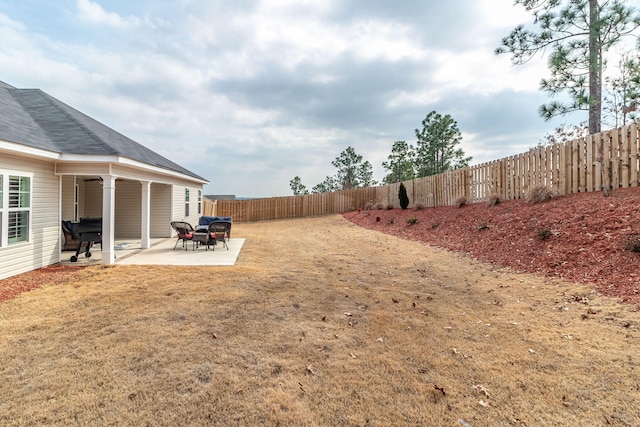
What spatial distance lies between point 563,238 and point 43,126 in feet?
45.1

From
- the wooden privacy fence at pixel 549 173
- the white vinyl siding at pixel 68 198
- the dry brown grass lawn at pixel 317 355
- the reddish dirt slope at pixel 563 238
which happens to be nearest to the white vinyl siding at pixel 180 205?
the white vinyl siding at pixel 68 198

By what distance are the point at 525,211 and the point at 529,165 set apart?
2.28 m

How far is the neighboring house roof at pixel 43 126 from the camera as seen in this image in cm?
638

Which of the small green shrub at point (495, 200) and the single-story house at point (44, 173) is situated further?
the small green shrub at point (495, 200)

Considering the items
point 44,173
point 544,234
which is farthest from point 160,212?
point 544,234

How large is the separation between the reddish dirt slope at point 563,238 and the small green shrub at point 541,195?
7.6 inches

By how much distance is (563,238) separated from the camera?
6516 millimetres

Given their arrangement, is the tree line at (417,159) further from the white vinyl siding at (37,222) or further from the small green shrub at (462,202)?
the white vinyl siding at (37,222)

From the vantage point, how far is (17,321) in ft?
13.0

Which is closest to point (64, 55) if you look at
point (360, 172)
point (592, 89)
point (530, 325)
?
point (530, 325)

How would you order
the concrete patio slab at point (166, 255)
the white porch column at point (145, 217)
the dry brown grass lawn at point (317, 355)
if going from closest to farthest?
the dry brown grass lawn at point (317, 355), the concrete patio slab at point (166, 255), the white porch column at point (145, 217)

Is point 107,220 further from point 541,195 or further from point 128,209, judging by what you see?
point 541,195

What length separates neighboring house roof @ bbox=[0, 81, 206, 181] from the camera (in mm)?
6379

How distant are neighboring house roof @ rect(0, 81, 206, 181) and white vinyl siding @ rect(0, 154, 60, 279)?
0.54m
